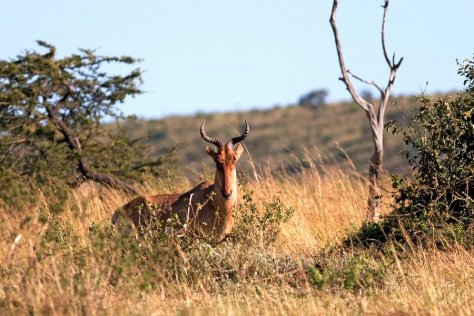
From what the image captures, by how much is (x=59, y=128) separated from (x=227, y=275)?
28.3 feet

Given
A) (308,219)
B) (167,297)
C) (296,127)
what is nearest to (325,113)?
(296,127)

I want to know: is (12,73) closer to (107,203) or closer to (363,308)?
(107,203)

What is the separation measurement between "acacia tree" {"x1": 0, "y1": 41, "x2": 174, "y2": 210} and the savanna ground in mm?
5965

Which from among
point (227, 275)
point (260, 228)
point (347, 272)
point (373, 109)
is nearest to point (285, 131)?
point (373, 109)

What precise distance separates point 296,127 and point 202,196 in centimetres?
4752

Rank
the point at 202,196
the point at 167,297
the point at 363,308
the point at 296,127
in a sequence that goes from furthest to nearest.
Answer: the point at 296,127
the point at 202,196
the point at 167,297
the point at 363,308

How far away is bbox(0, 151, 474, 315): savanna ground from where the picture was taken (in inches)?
285

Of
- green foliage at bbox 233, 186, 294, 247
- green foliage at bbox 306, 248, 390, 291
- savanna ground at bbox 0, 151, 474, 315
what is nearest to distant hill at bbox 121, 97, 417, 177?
green foliage at bbox 233, 186, 294, 247

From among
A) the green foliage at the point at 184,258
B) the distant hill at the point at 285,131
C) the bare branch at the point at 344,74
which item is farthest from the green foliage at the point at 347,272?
the distant hill at the point at 285,131

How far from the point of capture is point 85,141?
17.2 meters

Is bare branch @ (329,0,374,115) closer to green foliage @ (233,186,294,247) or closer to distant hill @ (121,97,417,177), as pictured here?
green foliage @ (233,186,294,247)

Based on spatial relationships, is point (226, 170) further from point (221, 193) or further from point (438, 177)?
point (438, 177)

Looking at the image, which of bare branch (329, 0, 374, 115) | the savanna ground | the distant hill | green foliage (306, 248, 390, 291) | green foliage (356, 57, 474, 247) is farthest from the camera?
the distant hill

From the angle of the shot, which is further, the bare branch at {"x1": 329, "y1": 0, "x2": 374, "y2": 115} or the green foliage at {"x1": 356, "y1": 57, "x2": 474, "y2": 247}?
A: the bare branch at {"x1": 329, "y1": 0, "x2": 374, "y2": 115}
